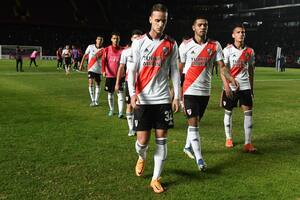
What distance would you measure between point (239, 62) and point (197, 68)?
143 centimetres

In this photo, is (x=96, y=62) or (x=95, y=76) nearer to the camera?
(x=96, y=62)

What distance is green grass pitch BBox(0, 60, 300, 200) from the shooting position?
18.1 ft

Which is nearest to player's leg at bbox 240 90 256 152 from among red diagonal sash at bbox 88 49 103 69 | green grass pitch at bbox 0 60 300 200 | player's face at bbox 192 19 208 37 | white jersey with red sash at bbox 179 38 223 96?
green grass pitch at bbox 0 60 300 200

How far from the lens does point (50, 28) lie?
56688 mm

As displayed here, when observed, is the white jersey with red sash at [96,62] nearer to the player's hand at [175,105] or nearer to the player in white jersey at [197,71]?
the player in white jersey at [197,71]

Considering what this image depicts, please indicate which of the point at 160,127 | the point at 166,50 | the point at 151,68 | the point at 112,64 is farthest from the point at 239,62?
the point at 112,64

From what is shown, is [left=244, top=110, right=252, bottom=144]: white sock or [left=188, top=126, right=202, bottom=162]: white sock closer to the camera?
[left=188, top=126, right=202, bottom=162]: white sock

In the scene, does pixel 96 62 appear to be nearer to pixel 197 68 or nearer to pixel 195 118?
pixel 197 68

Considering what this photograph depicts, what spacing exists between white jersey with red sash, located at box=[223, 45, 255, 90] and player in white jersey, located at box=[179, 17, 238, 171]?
992 mm

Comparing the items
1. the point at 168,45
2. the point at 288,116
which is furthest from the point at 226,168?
the point at 288,116

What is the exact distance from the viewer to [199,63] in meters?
6.90

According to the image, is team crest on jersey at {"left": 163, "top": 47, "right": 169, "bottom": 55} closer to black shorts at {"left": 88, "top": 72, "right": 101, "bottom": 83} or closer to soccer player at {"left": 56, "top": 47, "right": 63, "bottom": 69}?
black shorts at {"left": 88, "top": 72, "right": 101, "bottom": 83}

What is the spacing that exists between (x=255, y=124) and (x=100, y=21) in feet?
166

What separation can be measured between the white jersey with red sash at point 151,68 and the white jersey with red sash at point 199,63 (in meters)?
1.28
